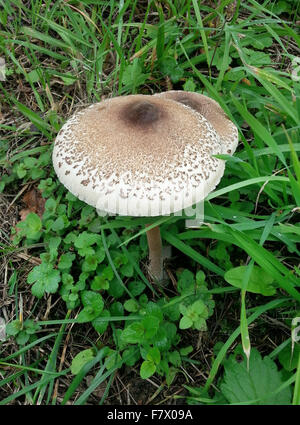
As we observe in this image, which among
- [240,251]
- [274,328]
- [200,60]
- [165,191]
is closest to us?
[165,191]

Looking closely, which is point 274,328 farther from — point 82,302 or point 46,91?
point 46,91

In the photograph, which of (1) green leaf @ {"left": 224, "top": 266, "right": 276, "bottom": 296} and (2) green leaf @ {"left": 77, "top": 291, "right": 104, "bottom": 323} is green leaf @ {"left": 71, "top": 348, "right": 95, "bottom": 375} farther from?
(1) green leaf @ {"left": 224, "top": 266, "right": 276, "bottom": 296}

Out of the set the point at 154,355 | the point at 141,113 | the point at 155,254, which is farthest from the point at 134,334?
the point at 141,113

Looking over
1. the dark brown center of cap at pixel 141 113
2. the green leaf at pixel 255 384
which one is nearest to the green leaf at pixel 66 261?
the dark brown center of cap at pixel 141 113

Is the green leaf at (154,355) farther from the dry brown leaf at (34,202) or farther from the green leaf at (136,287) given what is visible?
the dry brown leaf at (34,202)

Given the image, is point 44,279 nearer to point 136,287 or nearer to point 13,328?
point 13,328
